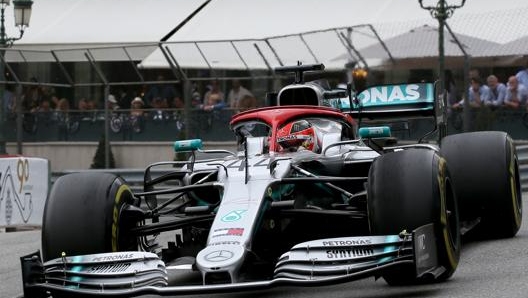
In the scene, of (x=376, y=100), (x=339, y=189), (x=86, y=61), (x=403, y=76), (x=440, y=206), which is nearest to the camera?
(x=440, y=206)

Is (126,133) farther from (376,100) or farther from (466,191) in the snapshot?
(466,191)

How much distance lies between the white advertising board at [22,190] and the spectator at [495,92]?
651 cm

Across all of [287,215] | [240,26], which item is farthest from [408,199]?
[240,26]

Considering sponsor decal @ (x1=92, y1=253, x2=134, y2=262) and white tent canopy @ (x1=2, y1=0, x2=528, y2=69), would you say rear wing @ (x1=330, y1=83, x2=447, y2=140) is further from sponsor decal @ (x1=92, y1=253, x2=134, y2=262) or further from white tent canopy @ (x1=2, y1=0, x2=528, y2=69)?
white tent canopy @ (x1=2, y1=0, x2=528, y2=69)

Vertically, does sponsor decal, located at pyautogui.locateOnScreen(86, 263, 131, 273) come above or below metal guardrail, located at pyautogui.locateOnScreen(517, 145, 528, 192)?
above

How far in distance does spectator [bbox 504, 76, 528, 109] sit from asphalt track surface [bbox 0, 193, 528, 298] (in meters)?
7.91

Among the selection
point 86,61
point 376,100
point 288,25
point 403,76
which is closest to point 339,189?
point 376,100

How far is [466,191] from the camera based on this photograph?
11094 millimetres

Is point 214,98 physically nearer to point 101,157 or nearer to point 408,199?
point 101,157

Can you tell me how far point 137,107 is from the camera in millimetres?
22609

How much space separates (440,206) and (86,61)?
14814 millimetres

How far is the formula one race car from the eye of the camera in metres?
8.42

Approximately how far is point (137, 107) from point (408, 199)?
46.9 feet

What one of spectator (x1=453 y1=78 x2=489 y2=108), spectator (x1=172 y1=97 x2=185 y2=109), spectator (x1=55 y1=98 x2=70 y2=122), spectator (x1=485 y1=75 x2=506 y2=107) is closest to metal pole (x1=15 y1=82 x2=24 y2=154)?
spectator (x1=55 y1=98 x2=70 y2=122)
